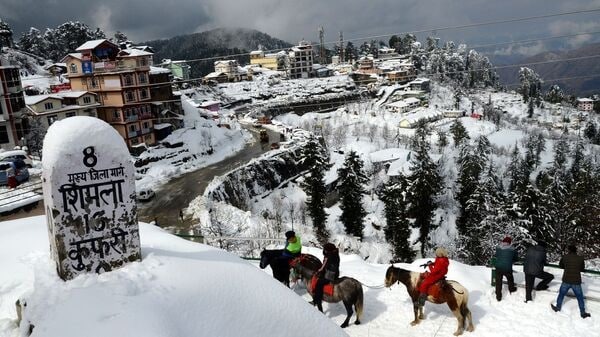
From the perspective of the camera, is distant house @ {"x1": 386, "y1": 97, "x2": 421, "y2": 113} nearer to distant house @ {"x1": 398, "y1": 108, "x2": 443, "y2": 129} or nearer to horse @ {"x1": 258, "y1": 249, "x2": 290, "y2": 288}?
distant house @ {"x1": 398, "y1": 108, "x2": 443, "y2": 129}

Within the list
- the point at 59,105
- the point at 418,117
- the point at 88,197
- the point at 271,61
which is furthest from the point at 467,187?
the point at 271,61

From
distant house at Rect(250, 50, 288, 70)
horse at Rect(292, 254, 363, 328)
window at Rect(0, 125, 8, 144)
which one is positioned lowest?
horse at Rect(292, 254, 363, 328)

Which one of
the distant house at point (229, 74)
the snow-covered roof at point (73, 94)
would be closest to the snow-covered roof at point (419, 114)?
the distant house at point (229, 74)

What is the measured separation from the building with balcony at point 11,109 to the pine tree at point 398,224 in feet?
111

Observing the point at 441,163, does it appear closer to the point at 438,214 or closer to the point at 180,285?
the point at 438,214

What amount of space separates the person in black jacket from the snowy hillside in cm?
69

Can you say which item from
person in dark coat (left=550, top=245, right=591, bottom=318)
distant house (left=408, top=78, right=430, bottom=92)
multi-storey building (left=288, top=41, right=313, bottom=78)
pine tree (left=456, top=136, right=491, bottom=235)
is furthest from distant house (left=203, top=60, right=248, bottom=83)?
person in dark coat (left=550, top=245, right=591, bottom=318)

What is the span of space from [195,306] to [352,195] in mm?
31623

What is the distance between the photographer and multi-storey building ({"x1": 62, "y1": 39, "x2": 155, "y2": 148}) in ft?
136

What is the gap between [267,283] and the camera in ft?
21.8

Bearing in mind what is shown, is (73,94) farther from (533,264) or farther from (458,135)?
(458,135)

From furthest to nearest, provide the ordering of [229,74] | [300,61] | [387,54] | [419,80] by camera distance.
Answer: [387,54] → [300,61] → [419,80] → [229,74]

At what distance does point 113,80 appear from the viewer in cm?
4153

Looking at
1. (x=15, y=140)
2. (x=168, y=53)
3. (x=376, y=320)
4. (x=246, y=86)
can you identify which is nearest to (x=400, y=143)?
(x=246, y=86)
